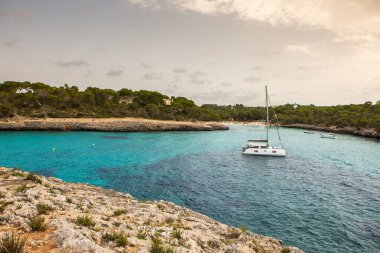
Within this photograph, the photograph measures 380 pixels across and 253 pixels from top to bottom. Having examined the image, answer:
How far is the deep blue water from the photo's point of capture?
23.2m

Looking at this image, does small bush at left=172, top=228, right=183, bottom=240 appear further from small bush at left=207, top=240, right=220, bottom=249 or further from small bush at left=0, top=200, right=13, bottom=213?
small bush at left=0, top=200, right=13, bottom=213

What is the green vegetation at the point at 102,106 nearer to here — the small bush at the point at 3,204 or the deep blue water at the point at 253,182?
the deep blue water at the point at 253,182

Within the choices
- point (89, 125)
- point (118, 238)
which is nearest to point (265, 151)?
point (118, 238)

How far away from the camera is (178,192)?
3222 centimetres

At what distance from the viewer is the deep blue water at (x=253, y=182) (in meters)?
23.2

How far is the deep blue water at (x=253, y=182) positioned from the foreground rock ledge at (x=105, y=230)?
9248 mm

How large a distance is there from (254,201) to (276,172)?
17.4 m

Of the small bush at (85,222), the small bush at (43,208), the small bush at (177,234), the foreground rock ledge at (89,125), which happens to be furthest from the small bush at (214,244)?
the foreground rock ledge at (89,125)

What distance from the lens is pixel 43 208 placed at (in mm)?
13172

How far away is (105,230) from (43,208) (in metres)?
3.78

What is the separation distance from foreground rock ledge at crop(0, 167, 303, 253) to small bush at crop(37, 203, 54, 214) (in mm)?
30

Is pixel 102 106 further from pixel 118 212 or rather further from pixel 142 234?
pixel 142 234

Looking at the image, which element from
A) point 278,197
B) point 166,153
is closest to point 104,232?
point 278,197

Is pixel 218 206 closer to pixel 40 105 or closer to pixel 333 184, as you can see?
pixel 333 184
